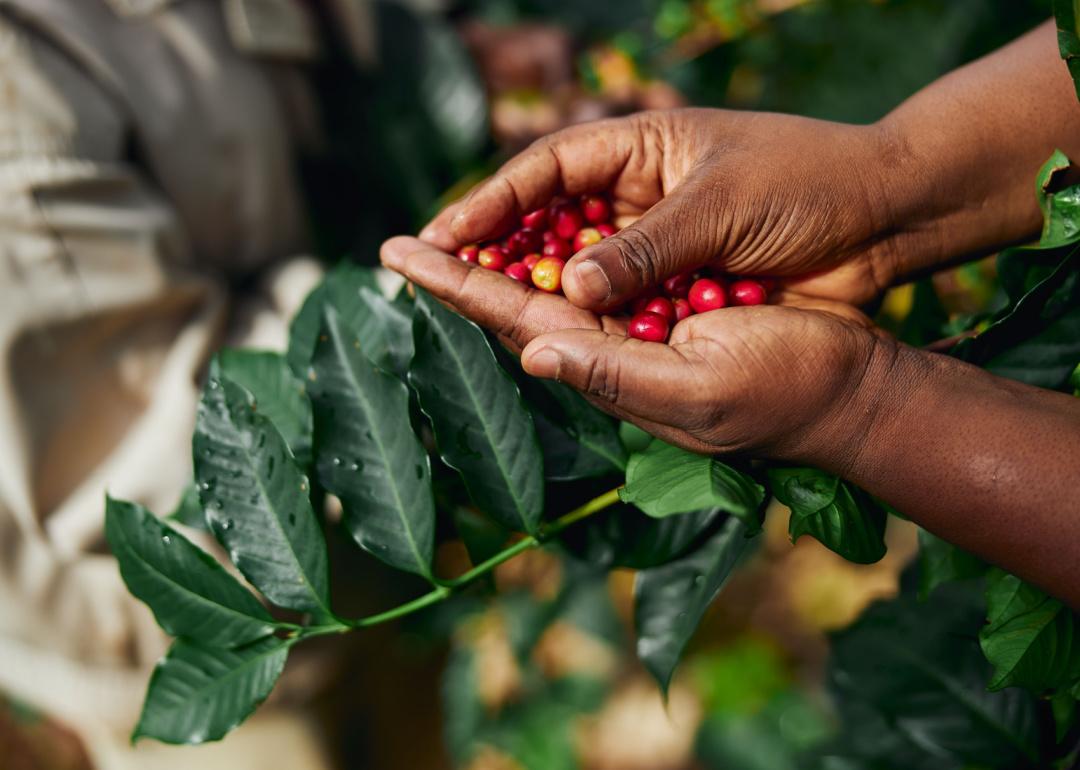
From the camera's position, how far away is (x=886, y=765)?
0.91 m

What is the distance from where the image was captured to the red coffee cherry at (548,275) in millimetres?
750

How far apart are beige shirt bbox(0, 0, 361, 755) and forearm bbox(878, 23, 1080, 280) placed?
937 mm

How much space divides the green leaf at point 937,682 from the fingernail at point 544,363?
52 centimetres

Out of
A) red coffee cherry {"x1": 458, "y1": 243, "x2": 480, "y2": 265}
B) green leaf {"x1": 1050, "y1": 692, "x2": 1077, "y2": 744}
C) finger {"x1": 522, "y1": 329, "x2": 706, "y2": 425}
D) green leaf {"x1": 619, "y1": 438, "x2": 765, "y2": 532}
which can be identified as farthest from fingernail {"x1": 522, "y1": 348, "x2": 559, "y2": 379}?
green leaf {"x1": 1050, "y1": 692, "x2": 1077, "y2": 744}

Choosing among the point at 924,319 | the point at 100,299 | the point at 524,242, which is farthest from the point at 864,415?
the point at 100,299

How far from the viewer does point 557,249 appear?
82 cm

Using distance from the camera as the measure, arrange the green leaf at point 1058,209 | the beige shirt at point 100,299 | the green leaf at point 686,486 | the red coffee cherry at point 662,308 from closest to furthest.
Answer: the green leaf at point 686,486 → the green leaf at point 1058,209 → the red coffee cherry at point 662,308 → the beige shirt at point 100,299

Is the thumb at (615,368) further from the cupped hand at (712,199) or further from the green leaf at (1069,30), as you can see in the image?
the green leaf at (1069,30)

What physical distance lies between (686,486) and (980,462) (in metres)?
0.23

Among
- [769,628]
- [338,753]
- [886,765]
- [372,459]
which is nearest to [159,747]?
[338,753]

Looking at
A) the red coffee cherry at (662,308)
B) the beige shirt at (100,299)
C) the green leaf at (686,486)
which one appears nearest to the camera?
the green leaf at (686,486)

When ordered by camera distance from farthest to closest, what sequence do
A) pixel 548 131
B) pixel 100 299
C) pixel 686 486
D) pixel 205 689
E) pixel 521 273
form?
pixel 548 131, pixel 100 299, pixel 521 273, pixel 205 689, pixel 686 486

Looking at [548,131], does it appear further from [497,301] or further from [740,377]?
[740,377]

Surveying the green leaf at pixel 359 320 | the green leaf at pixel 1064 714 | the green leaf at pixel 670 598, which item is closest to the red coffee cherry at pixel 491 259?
the green leaf at pixel 359 320
